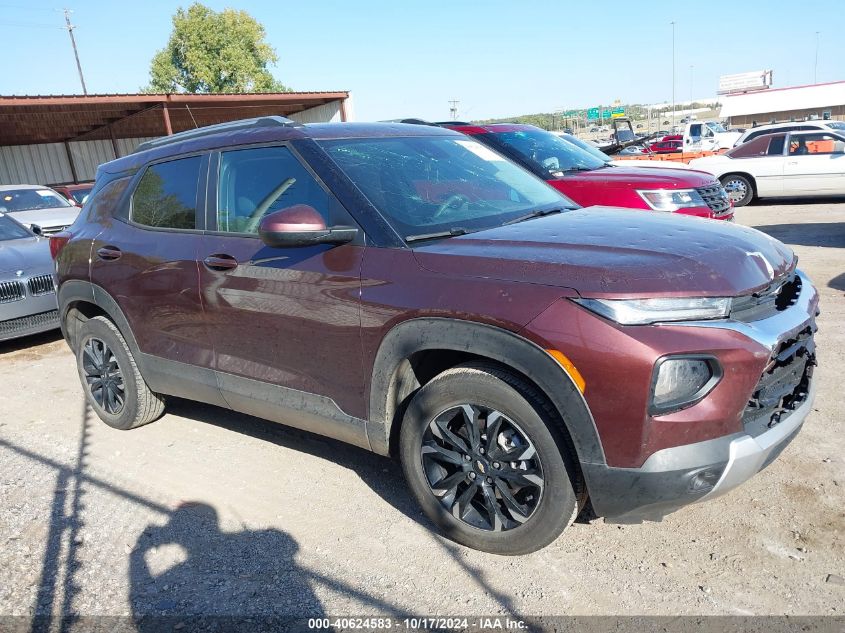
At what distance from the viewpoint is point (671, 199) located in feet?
23.5

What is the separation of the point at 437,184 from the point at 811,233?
9.13 metres

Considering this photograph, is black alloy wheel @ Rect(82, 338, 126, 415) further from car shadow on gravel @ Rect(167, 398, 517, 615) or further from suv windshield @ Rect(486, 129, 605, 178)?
suv windshield @ Rect(486, 129, 605, 178)

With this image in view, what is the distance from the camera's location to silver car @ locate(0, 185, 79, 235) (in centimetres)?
1074

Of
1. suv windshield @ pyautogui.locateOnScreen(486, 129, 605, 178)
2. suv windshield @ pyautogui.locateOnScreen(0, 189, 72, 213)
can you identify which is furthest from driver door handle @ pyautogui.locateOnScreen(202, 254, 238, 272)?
suv windshield @ pyautogui.locateOnScreen(0, 189, 72, 213)

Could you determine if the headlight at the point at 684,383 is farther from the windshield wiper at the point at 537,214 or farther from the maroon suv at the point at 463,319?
the windshield wiper at the point at 537,214

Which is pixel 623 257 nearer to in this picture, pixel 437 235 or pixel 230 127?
pixel 437 235

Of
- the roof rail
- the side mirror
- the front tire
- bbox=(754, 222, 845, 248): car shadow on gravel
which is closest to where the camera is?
the front tire

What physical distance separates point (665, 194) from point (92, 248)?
5557mm

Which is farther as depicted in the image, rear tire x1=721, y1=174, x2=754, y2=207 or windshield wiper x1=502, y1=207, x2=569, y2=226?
rear tire x1=721, y1=174, x2=754, y2=207

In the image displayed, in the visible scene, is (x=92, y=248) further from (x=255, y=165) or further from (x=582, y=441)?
(x=582, y=441)

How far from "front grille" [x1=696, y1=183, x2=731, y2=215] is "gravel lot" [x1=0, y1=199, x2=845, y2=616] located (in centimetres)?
349

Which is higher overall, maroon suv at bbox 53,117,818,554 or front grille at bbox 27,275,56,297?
maroon suv at bbox 53,117,818,554

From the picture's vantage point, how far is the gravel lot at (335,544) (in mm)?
2680

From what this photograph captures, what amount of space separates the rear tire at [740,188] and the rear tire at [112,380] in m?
13.4
